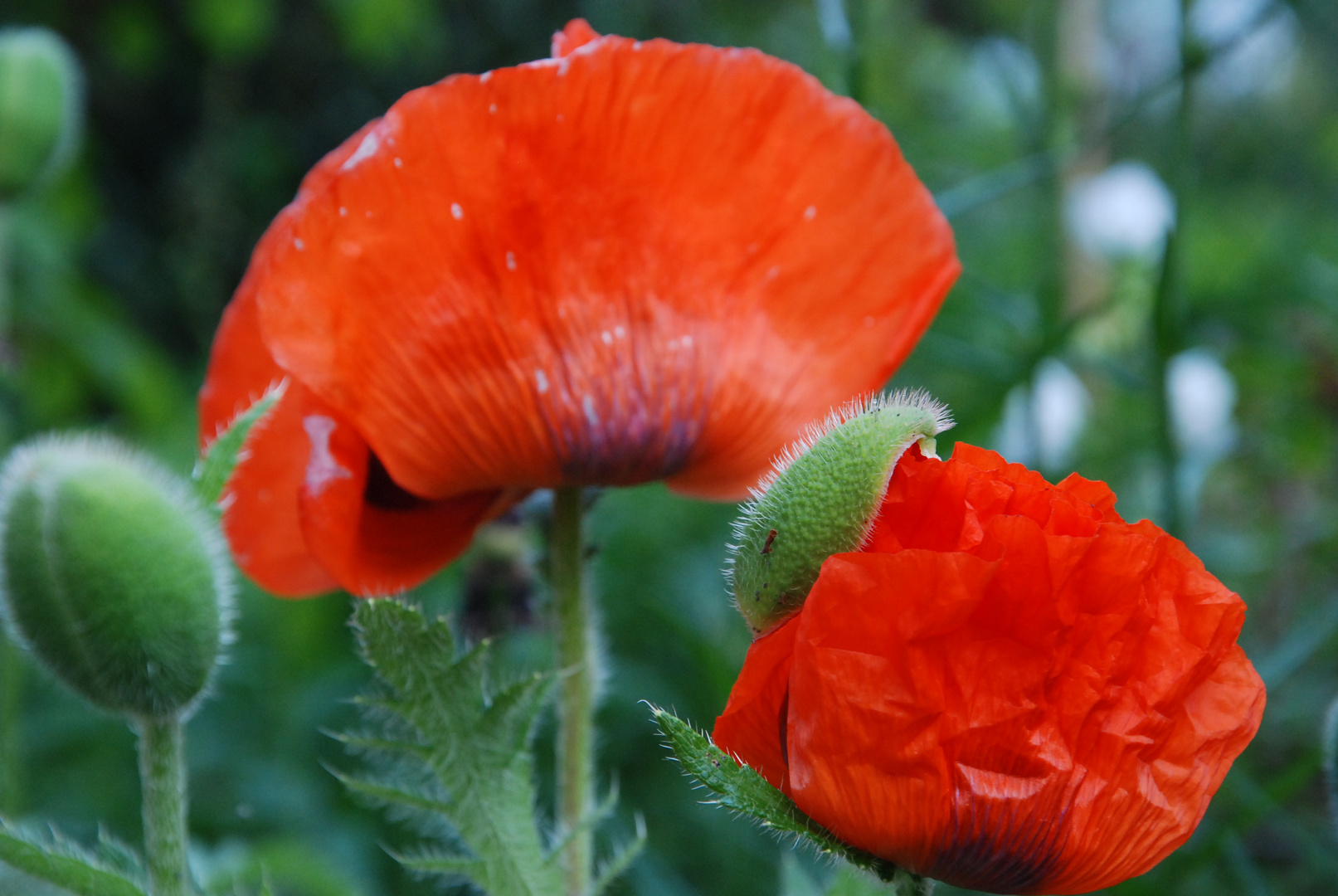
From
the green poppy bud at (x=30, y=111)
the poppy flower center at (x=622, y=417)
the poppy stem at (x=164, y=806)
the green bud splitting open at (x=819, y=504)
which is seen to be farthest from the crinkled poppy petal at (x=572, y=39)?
the green poppy bud at (x=30, y=111)

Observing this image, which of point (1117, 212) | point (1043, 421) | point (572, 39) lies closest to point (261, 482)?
point (572, 39)

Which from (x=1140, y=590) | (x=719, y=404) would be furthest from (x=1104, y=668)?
(x=719, y=404)

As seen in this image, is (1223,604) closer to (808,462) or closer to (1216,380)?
(808,462)

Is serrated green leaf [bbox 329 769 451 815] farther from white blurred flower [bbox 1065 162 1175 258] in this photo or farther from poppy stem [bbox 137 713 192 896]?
white blurred flower [bbox 1065 162 1175 258]

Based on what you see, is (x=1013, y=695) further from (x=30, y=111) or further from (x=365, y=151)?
(x=30, y=111)

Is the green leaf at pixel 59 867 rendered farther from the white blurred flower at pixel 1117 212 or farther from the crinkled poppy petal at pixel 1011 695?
the white blurred flower at pixel 1117 212

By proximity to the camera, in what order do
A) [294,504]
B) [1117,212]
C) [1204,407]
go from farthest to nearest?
[1117,212] → [1204,407] → [294,504]
